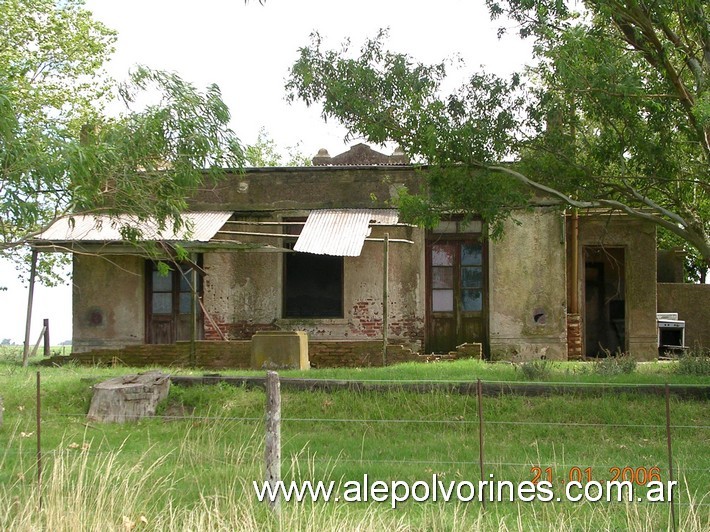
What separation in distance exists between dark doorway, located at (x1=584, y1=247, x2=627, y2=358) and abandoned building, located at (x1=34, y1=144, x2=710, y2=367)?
7.71 feet

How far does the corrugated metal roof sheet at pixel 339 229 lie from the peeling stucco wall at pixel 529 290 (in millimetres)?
2370

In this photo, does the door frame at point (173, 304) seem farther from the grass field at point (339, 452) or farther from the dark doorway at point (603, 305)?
the dark doorway at point (603, 305)

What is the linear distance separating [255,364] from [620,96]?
288 inches

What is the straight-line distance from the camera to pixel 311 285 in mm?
17469

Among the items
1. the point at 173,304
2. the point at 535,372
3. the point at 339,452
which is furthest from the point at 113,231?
the point at 339,452

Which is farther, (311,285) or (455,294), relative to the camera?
(311,285)

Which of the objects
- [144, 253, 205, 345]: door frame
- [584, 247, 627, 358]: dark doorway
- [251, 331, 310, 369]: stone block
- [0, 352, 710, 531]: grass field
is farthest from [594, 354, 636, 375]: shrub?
[144, 253, 205, 345]: door frame

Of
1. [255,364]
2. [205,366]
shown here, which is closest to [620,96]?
[255,364]

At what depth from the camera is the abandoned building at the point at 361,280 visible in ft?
55.5

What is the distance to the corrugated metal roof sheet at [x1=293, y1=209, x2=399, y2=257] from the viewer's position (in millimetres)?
15312

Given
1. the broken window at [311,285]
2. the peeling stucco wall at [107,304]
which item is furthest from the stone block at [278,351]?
the peeling stucco wall at [107,304]

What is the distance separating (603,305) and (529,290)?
4682mm

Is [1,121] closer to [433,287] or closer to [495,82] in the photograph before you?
[495,82]

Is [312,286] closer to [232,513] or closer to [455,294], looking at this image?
[455,294]
